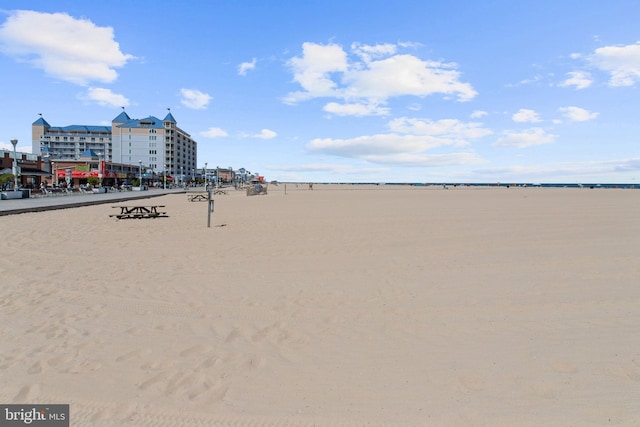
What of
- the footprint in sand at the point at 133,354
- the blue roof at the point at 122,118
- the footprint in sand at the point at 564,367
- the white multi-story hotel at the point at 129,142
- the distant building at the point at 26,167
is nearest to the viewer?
the footprint in sand at the point at 564,367

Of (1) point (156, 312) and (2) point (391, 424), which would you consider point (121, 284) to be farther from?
(2) point (391, 424)

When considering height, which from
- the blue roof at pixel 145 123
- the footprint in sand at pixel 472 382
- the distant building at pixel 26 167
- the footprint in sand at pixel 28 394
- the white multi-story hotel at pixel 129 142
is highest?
the blue roof at pixel 145 123

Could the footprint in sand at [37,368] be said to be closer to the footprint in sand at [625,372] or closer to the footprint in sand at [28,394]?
the footprint in sand at [28,394]

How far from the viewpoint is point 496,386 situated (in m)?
3.32

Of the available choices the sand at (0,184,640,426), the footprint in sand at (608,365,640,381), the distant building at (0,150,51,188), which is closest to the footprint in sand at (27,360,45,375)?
the sand at (0,184,640,426)

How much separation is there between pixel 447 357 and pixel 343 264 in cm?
461

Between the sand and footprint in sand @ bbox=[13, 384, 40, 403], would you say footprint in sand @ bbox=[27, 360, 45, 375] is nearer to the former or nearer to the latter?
the sand

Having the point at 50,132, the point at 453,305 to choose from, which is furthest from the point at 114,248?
the point at 50,132

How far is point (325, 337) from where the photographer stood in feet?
14.5

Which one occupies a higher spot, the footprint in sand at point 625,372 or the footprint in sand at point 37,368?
the footprint in sand at point 625,372

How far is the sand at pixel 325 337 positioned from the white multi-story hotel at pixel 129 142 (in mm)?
119198

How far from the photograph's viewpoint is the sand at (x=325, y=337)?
10.0ft

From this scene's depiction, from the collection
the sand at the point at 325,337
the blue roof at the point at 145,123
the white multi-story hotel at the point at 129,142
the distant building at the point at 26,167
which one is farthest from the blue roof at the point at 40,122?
the sand at the point at 325,337

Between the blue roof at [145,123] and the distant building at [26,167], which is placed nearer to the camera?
the distant building at [26,167]
